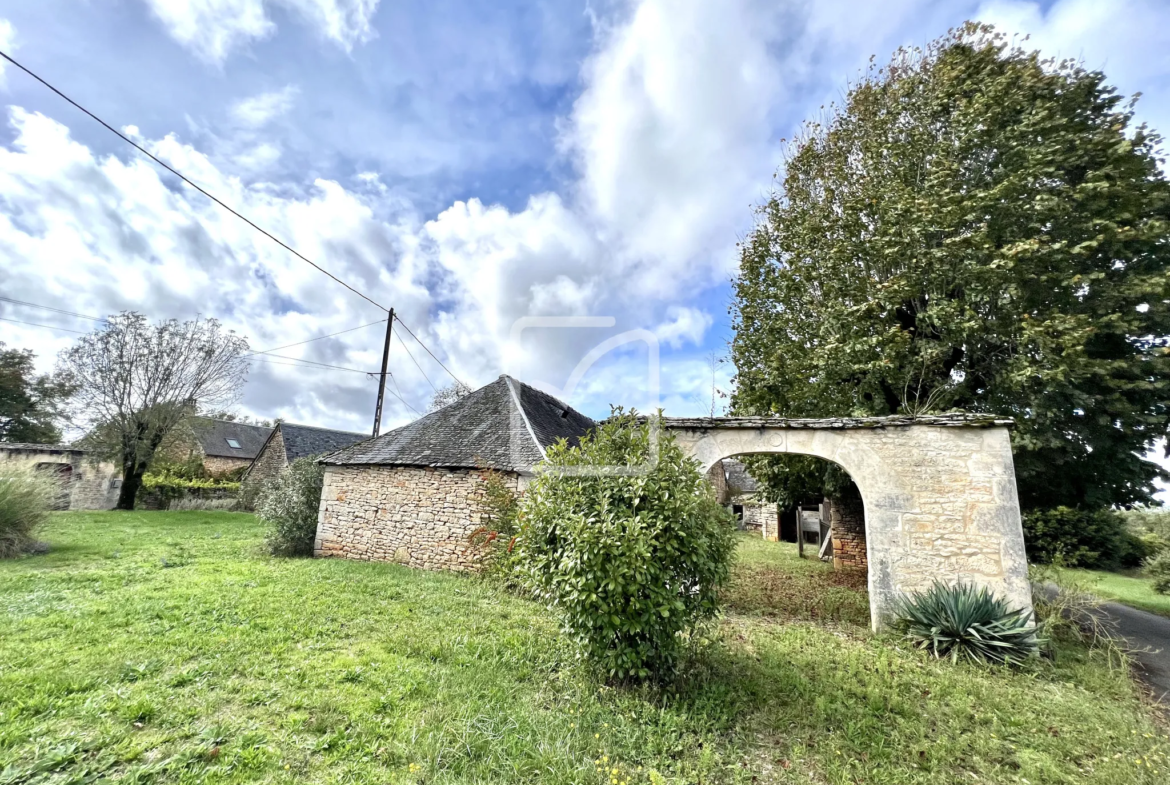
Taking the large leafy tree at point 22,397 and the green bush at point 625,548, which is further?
the large leafy tree at point 22,397

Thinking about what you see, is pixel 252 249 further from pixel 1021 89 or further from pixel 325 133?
pixel 1021 89

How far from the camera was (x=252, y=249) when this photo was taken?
9602mm

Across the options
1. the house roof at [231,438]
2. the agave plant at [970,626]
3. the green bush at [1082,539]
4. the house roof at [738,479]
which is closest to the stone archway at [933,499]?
the agave plant at [970,626]

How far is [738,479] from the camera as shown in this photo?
99.2 feet

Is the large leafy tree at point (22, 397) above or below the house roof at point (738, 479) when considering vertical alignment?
above

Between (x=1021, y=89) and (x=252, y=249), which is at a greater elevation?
(x=1021, y=89)

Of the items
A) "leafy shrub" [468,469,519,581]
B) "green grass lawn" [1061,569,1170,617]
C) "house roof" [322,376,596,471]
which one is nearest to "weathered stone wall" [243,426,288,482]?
"house roof" [322,376,596,471]

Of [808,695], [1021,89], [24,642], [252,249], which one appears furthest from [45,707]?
[1021,89]

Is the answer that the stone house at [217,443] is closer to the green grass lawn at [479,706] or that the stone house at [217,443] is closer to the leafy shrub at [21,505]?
the leafy shrub at [21,505]

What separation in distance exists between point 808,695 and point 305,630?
588cm

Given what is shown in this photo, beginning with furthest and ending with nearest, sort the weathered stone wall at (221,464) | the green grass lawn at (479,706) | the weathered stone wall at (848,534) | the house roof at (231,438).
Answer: the house roof at (231,438)
the weathered stone wall at (221,464)
the weathered stone wall at (848,534)
the green grass lawn at (479,706)

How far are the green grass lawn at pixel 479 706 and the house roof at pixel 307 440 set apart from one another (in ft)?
61.0

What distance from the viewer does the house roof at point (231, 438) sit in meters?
28.8

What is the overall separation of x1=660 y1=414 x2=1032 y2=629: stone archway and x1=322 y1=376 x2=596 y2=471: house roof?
6440mm
